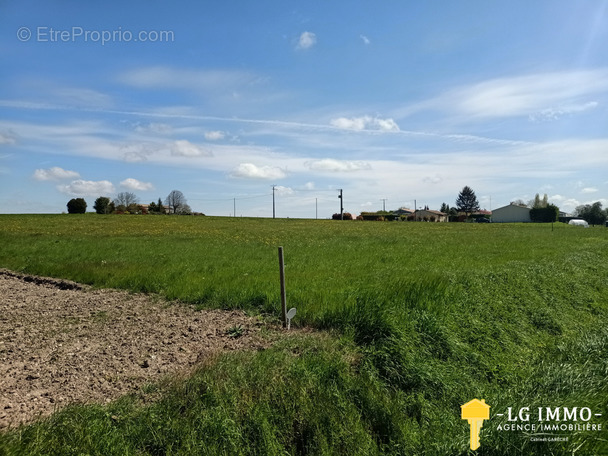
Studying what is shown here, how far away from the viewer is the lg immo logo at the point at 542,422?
182 inches

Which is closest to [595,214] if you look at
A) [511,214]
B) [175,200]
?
[511,214]

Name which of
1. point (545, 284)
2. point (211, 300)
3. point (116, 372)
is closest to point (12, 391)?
point (116, 372)

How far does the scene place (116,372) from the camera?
238 inches

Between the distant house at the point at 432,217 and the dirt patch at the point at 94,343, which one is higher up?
the distant house at the point at 432,217

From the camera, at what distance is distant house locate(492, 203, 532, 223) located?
125m

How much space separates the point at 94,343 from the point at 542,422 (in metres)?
7.24

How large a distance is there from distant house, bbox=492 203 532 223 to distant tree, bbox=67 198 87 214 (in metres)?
118

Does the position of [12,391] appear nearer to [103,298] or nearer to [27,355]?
[27,355]

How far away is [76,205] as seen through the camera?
80250 millimetres

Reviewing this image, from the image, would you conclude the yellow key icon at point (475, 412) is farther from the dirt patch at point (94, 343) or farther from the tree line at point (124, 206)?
the tree line at point (124, 206)

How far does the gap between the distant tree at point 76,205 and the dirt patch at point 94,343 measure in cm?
7956

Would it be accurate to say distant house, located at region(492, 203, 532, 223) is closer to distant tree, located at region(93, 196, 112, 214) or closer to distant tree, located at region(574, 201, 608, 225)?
distant tree, located at region(574, 201, 608, 225)

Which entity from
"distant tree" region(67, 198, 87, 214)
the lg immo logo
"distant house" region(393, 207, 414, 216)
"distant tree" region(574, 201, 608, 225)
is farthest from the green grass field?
"distant house" region(393, 207, 414, 216)

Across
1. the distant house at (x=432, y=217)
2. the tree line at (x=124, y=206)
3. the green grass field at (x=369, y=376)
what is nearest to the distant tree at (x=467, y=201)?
the distant house at (x=432, y=217)
